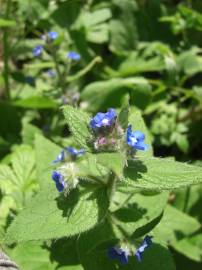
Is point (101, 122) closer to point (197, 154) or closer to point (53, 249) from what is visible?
point (53, 249)

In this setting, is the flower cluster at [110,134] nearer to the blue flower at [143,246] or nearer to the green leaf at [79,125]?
the green leaf at [79,125]

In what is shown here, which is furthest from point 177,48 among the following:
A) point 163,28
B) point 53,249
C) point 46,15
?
point 53,249

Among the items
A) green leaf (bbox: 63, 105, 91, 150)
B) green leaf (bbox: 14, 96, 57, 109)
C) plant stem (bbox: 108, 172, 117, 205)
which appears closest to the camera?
green leaf (bbox: 63, 105, 91, 150)

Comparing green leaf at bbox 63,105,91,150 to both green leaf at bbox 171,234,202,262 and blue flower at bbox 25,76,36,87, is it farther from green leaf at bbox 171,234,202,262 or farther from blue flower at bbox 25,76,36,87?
blue flower at bbox 25,76,36,87

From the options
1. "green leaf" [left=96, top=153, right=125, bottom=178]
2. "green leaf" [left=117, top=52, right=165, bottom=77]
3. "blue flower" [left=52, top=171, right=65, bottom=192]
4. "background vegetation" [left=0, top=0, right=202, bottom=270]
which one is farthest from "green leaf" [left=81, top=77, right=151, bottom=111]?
"green leaf" [left=96, top=153, right=125, bottom=178]

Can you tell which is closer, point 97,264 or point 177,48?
point 97,264

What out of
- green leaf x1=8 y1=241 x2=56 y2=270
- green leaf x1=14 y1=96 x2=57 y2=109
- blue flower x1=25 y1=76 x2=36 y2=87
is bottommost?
green leaf x1=8 y1=241 x2=56 y2=270

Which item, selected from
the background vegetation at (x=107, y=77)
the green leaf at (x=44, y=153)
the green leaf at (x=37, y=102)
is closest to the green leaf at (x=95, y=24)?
the background vegetation at (x=107, y=77)
